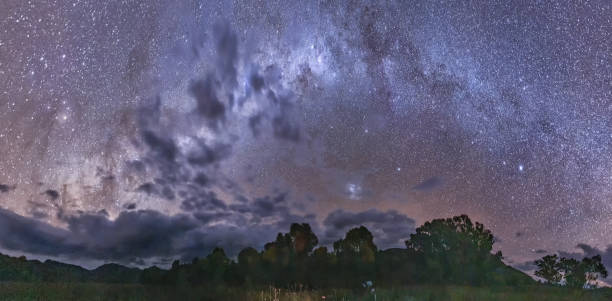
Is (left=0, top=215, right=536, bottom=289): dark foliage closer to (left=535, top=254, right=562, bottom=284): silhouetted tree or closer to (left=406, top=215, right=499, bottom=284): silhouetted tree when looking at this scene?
(left=406, top=215, right=499, bottom=284): silhouetted tree

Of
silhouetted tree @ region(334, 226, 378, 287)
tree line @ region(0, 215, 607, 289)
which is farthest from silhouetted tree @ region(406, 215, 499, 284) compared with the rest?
silhouetted tree @ region(334, 226, 378, 287)

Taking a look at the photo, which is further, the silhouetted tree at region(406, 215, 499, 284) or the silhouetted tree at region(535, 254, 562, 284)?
the silhouetted tree at region(535, 254, 562, 284)

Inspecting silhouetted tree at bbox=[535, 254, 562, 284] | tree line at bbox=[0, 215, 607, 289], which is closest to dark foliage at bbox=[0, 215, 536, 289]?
tree line at bbox=[0, 215, 607, 289]

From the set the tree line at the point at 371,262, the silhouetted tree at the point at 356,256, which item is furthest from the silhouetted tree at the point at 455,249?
the silhouetted tree at the point at 356,256

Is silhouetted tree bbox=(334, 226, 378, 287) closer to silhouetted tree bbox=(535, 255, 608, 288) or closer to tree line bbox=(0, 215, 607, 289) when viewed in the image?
tree line bbox=(0, 215, 607, 289)

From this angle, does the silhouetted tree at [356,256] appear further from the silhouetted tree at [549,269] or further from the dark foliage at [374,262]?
the silhouetted tree at [549,269]

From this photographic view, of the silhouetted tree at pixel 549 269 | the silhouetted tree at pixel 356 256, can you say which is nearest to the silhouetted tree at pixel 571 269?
the silhouetted tree at pixel 549 269

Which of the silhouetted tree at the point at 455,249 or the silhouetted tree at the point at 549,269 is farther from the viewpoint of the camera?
the silhouetted tree at the point at 549,269

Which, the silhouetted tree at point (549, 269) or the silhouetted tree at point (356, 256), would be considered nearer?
the silhouetted tree at point (356, 256)

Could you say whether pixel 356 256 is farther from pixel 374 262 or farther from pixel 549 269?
pixel 549 269

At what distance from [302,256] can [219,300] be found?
160ft

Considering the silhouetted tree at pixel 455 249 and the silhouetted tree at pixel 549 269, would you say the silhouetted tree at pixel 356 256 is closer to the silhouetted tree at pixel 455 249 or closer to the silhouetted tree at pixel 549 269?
the silhouetted tree at pixel 455 249

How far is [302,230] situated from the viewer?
7175cm

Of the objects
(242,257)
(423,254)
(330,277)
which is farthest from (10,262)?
(423,254)
